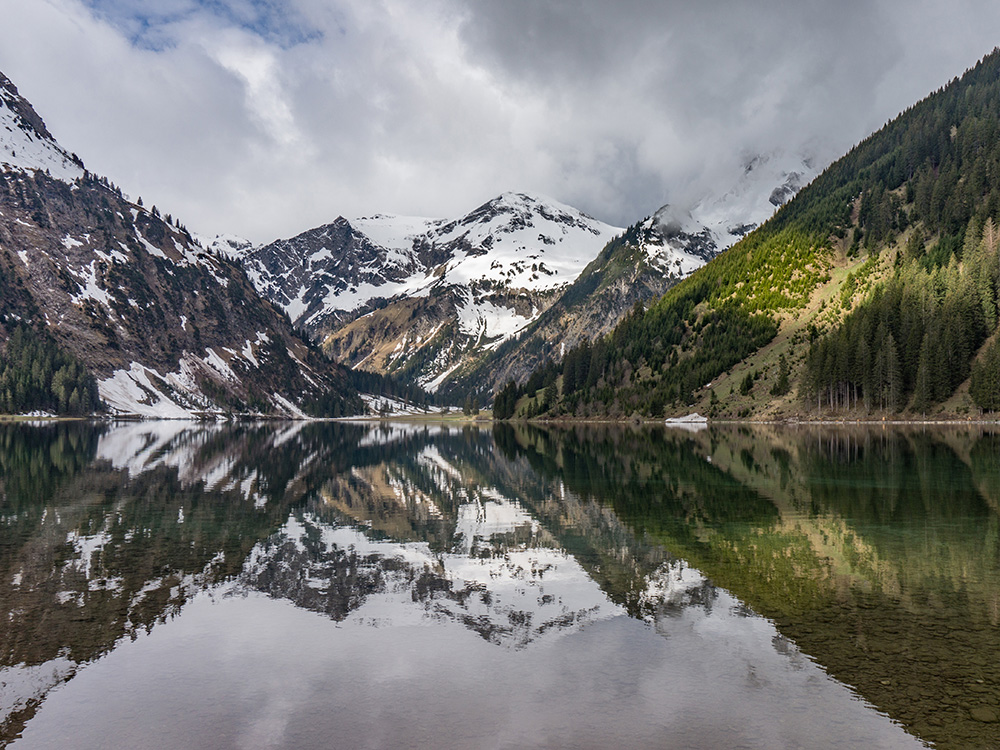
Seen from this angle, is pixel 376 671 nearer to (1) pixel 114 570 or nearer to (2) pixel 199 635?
(2) pixel 199 635

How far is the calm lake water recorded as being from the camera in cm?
1180

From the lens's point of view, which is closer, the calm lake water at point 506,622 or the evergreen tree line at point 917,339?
the calm lake water at point 506,622

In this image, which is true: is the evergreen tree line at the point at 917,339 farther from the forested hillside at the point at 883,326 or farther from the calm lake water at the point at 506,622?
the calm lake water at the point at 506,622

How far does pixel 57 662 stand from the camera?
1479cm

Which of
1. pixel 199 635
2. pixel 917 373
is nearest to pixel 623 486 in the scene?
pixel 199 635

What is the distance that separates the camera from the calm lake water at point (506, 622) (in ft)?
38.7

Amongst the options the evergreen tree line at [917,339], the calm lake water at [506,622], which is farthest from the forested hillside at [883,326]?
the calm lake water at [506,622]

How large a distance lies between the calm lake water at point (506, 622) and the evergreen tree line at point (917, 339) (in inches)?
3915

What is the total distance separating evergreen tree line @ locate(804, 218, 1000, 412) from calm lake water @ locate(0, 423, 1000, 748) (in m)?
99.4

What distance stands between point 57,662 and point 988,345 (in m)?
145

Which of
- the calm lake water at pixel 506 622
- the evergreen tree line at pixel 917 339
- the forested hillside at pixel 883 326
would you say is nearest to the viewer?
the calm lake water at pixel 506 622

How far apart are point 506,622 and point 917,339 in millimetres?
136784

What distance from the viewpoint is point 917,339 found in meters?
129

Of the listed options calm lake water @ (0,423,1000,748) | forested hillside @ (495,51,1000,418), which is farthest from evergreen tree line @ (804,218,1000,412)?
calm lake water @ (0,423,1000,748)
